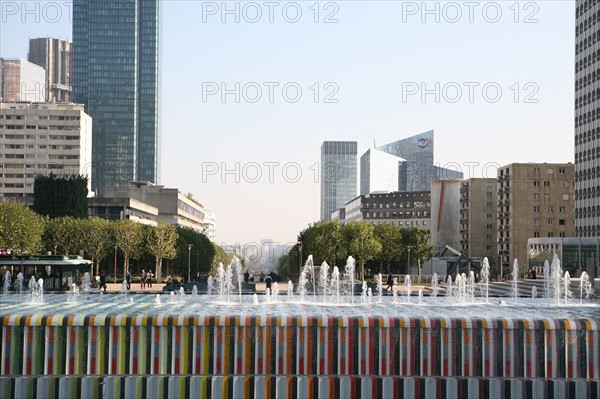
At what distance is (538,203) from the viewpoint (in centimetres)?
13838

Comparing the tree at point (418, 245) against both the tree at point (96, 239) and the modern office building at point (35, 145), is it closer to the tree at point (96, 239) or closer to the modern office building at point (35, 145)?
the tree at point (96, 239)

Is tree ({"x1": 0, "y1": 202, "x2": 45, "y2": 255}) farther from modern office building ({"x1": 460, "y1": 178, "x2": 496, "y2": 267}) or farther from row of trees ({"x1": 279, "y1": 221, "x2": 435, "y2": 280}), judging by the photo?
modern office building ({"x1": 460, "y1": 178, "x2": 496, "y2": 267})

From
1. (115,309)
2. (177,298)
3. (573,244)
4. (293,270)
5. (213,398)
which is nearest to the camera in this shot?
(213,398)

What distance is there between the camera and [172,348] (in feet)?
83.3

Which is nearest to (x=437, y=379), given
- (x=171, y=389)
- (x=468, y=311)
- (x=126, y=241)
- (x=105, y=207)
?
(x=468, y=311)

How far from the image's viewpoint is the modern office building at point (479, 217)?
554 ft

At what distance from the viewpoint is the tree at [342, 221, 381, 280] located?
371ft

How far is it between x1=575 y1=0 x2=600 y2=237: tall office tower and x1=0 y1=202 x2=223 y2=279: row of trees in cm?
5204

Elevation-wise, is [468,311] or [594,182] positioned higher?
[594,182]

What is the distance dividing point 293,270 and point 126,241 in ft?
135

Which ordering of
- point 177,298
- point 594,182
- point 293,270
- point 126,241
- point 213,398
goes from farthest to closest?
point 293,270 → point 594,182 → point 126,241 → point 177,298 → point 213,398

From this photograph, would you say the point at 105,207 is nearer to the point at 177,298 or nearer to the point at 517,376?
the point at 177,298

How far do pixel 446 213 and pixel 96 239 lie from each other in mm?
90480

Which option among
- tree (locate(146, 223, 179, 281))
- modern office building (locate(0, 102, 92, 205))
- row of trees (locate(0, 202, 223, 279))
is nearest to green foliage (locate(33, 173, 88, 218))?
row of trees (locate(0, 202, 223, 279))
